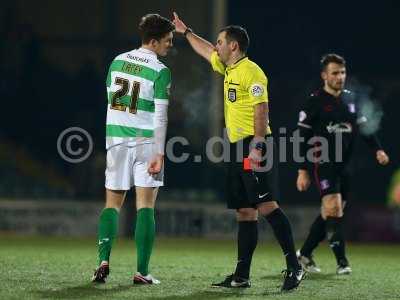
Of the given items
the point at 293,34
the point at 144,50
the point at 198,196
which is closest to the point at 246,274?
the point at 144,50

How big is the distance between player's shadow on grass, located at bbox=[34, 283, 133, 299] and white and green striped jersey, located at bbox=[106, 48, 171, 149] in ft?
3.23

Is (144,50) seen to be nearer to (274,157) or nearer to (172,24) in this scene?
(172,24)

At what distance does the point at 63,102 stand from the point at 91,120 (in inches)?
30.7

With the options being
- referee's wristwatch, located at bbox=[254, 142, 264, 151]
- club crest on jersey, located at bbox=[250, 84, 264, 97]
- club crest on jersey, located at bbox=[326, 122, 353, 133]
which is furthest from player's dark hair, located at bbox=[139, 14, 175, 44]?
club crest on jersey, located at bbox=[326, 122, 353, 133]

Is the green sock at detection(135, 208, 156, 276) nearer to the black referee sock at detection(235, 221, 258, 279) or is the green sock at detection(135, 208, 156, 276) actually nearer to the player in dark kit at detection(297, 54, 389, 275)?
the black referee sock at detection(235, 221, 258, 279)

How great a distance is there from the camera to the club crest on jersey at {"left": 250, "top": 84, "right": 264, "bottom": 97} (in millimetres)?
6473

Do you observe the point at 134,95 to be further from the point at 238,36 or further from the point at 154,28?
the point at 238,36

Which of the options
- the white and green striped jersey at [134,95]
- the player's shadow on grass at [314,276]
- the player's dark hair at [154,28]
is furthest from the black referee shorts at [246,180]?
the player's shadow on grass at [314,276]

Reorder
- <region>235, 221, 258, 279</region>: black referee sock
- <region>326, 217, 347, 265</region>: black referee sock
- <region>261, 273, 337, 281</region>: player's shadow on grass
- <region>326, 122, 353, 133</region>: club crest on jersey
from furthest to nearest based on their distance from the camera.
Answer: <region>326, 122, 353, 133</region>: club crest on jersey < <region>326, 217, 347, 265</region>: black referee sock < <region>261, 273, 337, 281</region>: player's shadow on grass < <region>235, 221, 258, 279</region>: black referee sock

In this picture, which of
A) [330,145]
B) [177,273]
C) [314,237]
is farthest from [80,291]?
[330,145]

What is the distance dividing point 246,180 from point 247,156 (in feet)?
0.53

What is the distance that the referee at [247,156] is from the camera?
6500 mm

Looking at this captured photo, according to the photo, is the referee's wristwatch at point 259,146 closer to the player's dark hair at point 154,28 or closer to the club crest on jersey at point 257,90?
the club crest on jersey at point 257,90

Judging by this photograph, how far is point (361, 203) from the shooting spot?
13.7 m
